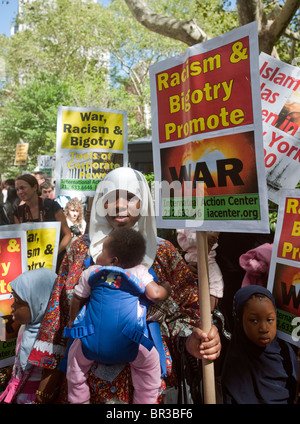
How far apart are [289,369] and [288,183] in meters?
1.06

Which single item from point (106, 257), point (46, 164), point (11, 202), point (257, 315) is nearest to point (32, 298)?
point (106, 257)

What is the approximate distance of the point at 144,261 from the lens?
67.3 inches

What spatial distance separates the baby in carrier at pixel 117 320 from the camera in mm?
1537

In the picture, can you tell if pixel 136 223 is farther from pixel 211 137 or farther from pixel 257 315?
pixel 257 315

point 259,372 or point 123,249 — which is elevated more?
point 123,249

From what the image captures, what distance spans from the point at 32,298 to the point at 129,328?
0.78 meters

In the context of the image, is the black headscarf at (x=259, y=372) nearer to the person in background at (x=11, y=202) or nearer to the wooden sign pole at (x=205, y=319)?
the wooden sign pole at (x=205, y=319)

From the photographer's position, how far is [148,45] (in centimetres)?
2386

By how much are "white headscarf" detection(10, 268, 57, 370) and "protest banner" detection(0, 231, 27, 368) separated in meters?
0.20

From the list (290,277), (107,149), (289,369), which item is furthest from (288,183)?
(107,149)

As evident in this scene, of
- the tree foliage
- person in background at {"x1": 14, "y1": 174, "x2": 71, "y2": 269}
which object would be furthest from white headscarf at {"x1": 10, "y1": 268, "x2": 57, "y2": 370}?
A: the tree foliage

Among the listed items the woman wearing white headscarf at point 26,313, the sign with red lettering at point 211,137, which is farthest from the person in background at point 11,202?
the sign with red lettering at point 211,137

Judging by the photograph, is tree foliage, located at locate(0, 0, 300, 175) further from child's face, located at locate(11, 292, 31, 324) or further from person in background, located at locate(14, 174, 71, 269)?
child's face, located at locate(11, 292, 31, 324)
